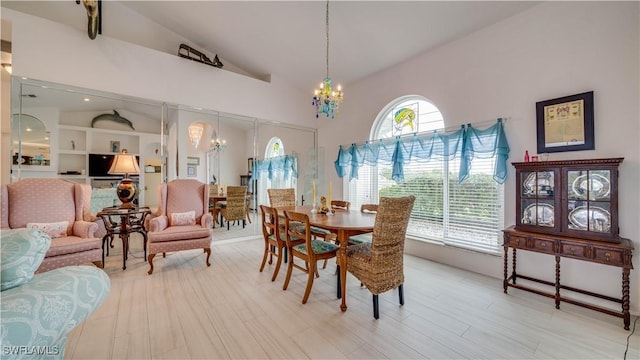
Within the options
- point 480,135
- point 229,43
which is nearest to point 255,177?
point 229,43

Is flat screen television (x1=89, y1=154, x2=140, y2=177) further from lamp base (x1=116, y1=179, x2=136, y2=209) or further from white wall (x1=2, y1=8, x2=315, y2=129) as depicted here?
white wall (x1=2, y1=8, x2=315, y2=129)

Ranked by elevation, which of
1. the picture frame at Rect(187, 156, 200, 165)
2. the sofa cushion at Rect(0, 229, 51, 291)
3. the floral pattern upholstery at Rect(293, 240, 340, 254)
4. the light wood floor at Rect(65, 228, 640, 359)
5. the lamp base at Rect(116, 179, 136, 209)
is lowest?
the light wood floor at Rect(65, 228, 640, 359)

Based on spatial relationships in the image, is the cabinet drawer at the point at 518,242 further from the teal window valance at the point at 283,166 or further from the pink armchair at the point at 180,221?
the teal window valance at the point at 283,166

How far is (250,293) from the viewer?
2.62 meters

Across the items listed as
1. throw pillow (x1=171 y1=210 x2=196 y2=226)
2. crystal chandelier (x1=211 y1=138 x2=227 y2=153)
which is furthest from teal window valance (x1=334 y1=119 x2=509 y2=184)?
throw pillow (x1=171 y1=210 x2=196 y2=226)

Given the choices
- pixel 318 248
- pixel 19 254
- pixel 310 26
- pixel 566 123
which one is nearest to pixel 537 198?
pixel 566 123

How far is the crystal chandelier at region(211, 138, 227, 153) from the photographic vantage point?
184 inches

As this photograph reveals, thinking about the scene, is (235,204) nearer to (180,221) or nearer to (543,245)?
(180,221)

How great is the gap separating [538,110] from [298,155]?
428 cm

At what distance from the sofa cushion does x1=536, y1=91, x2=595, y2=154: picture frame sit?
4.21 metres

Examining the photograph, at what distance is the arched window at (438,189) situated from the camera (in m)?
3.17

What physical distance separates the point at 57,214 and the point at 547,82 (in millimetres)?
5952

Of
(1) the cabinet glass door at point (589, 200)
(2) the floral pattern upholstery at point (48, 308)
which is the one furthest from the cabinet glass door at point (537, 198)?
(2) the floral pattern upholstery at point (48, 308)

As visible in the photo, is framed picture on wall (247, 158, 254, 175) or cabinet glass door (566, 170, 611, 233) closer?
cabinet glass door (566, 170, 611, 233)
